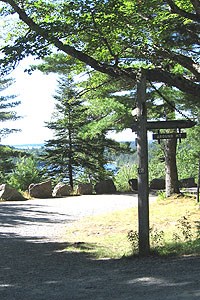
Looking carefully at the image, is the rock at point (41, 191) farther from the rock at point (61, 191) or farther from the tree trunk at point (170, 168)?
the tree trunk at point (170, 168)

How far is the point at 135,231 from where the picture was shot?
10.6 metres

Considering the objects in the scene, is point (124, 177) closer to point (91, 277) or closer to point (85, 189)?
point (85, 189)

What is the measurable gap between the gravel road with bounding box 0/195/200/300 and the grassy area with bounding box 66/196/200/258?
1.68 ft

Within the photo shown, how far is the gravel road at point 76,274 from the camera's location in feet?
17.2

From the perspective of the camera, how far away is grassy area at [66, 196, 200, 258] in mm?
8734

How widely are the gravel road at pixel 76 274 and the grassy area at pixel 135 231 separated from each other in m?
0.51

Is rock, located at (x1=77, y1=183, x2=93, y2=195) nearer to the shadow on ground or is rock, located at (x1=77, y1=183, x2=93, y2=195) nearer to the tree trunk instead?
the tree trunk

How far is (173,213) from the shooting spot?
1390 centimetres

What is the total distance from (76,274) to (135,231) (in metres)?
3.92

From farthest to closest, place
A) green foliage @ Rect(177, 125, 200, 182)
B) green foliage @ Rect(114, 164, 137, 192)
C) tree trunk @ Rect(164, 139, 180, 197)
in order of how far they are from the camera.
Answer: green foliage @ Rect(177, 125, 200, 182), green foliage @ Rect(114, 164, 137, 192), tree trunk @ Rect(164, 139, 180, 197)

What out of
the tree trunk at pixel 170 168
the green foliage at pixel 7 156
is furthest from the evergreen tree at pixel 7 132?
the tree trunk at pixel 170 168

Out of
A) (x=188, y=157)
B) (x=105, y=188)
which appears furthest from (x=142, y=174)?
(x=188, y=157)

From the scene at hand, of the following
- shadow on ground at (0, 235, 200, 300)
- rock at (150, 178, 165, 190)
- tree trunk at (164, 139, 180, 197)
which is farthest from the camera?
rock at (150, 178, 165, 190)

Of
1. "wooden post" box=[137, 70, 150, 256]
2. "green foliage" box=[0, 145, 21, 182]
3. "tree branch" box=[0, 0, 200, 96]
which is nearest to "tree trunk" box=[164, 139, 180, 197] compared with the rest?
"tree branch" box=[0, 0, 200, 96]
